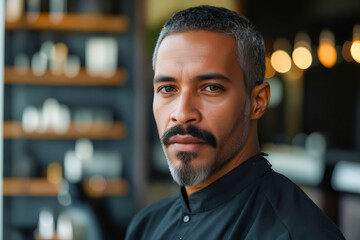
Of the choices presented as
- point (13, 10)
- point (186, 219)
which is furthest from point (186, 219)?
point (13, 10)

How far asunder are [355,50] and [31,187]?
299 centimetres

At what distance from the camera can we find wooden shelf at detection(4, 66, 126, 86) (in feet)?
15.2

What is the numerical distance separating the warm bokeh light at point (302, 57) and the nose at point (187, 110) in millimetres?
4608

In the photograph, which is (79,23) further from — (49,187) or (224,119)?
(224,119)

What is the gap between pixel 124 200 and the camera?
4812 millimetres

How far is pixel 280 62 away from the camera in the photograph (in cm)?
579

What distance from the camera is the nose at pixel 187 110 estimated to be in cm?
112

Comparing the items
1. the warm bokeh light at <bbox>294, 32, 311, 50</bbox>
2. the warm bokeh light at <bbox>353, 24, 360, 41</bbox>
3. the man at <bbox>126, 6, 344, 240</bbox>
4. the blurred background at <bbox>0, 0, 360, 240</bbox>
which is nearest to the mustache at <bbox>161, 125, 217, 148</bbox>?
the man at <bbox>126, 6, 344, 240</bbox>

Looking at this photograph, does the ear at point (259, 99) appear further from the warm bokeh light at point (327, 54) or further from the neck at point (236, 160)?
the warm bokeh light at point (327, 54)

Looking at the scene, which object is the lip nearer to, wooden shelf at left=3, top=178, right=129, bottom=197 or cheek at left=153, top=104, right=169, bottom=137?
cheek at left=153, top=104, right=169, bottom=137

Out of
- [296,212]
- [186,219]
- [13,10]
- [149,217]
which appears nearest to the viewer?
[296,212]

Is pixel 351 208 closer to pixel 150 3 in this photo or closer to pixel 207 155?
pixel 207 155

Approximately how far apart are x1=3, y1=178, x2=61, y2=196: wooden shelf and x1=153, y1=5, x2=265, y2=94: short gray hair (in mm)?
3638

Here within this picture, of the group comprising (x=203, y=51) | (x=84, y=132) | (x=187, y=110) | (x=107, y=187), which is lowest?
(x=107, y=187)
